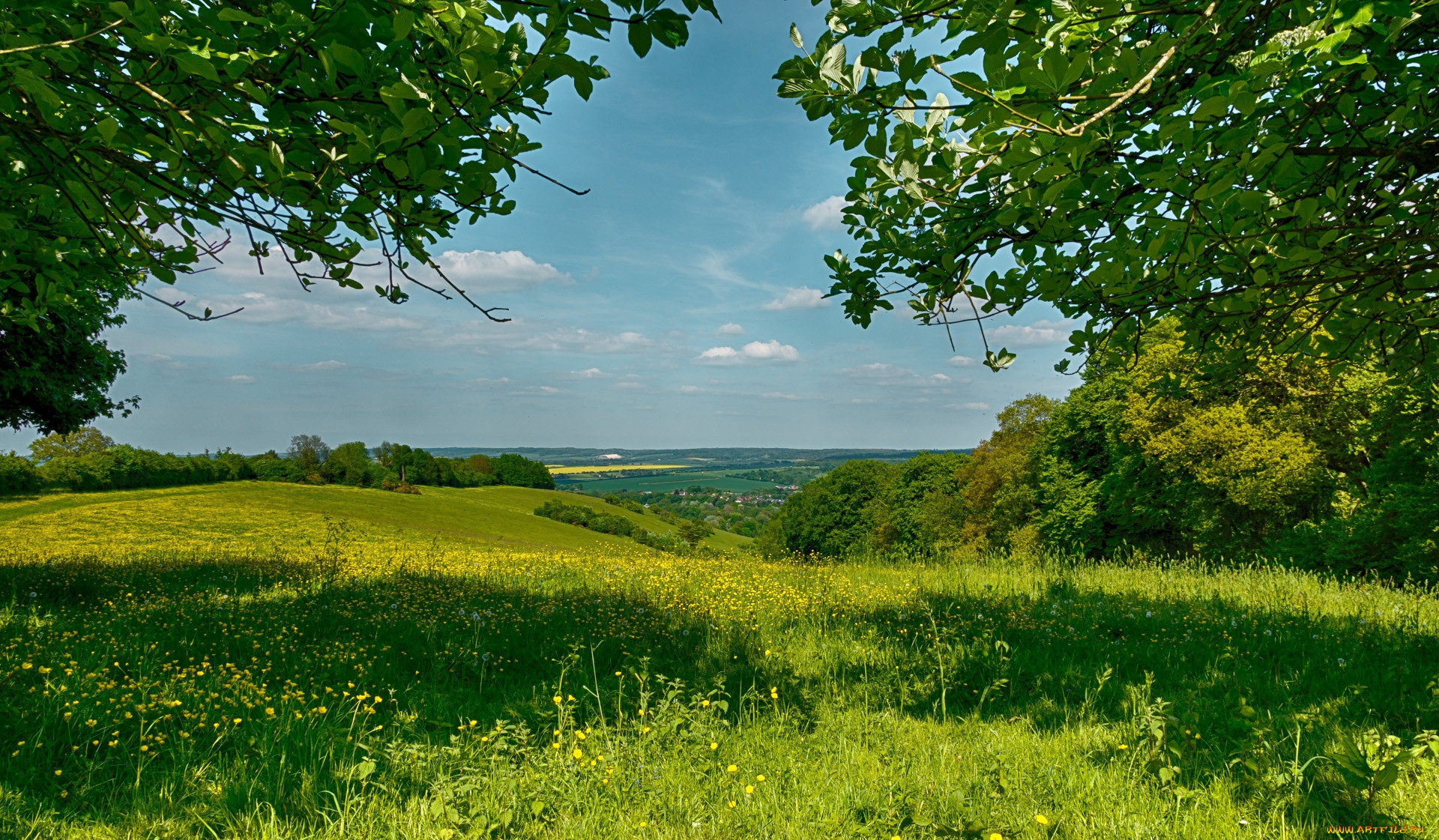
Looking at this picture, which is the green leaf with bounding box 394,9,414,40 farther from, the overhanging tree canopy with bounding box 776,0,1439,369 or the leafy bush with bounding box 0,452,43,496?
the leafy bush with bounding box 0,452,43,496

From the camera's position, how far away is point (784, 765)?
3721mm

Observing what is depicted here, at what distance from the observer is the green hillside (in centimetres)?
1747

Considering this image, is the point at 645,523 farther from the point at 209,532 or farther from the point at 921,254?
the point at 921,254

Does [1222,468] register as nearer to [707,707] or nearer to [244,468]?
[707,707]

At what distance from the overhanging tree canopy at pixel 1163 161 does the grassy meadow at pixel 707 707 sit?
262cm

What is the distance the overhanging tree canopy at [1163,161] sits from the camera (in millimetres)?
2348

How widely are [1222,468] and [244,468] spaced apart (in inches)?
2238

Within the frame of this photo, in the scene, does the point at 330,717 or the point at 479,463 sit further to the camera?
the point at 479,463

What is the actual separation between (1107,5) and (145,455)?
49383 millimetres

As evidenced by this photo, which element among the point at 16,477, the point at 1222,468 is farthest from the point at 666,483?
the point at 1222,468

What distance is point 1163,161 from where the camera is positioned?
3.40 metres

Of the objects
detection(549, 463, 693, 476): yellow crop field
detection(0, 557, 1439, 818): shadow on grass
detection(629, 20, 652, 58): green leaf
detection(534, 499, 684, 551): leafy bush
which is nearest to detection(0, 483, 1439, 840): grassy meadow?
detection(0, 557, 1439, 818): shadow on grass

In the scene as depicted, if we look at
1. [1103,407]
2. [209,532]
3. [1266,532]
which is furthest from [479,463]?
[1266,532]

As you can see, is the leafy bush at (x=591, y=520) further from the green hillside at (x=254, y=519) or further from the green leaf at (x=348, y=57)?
the green leaf at (x=348, y=57)
